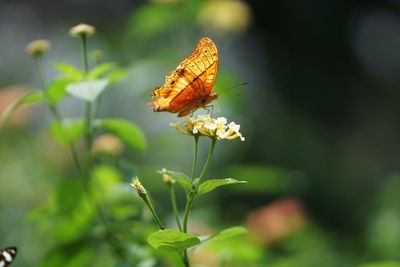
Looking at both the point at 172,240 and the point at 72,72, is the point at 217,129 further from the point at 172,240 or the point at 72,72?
the point at 72,72

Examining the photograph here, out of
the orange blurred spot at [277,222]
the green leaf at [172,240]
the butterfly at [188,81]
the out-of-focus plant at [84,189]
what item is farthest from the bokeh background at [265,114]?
the green leaf at [172,240]

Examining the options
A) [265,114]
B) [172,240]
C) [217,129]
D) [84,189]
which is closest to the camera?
[172,240]

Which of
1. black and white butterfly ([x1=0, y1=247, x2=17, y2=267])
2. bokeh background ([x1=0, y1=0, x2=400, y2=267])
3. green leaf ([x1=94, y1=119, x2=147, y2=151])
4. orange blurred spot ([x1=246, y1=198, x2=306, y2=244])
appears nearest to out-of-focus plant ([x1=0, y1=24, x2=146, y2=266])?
green leaf ([x1=94, y1=119, x2=147, y2=151])

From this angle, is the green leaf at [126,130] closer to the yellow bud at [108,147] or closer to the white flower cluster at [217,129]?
the yellow bud at [108,147]

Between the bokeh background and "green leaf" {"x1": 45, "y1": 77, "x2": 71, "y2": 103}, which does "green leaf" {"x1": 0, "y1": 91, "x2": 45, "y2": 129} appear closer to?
"green leaf" {"x1": 45, "y1": 77, "x2": 71, "y2": 103}

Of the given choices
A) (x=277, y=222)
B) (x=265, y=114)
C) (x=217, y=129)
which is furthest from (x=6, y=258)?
(x=265, y=114)

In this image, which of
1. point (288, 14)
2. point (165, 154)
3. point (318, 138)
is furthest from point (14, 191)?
point (288, 14)
